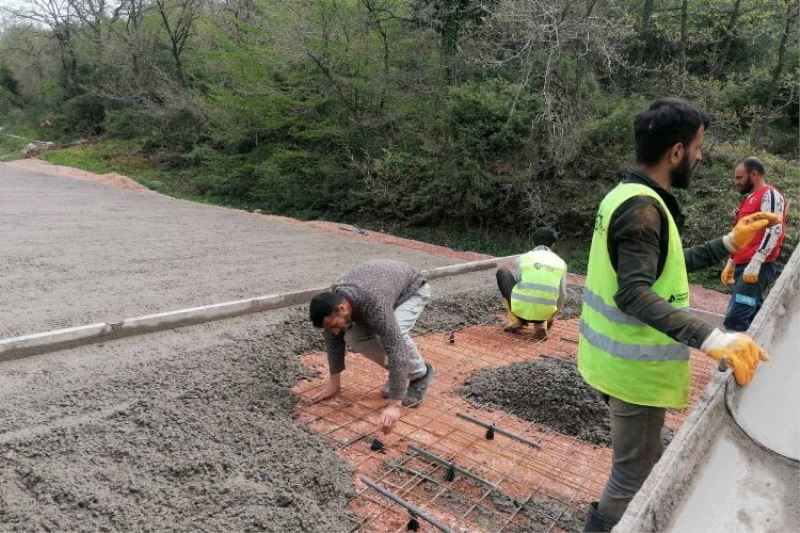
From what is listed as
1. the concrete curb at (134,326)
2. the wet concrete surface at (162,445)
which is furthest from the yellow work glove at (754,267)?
the concrete curb at (134,326)

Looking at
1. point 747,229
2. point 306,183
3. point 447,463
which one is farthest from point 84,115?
point 747,229

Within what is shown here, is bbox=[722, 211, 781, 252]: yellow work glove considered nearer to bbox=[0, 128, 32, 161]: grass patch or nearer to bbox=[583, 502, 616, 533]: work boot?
bbox=[583, 502, 616, 533]: work boot

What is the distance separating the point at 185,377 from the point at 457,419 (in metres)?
1.47

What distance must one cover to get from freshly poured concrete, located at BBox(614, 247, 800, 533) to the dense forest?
7.67 metres

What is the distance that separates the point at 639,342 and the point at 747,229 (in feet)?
2.35

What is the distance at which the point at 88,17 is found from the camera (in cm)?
2366

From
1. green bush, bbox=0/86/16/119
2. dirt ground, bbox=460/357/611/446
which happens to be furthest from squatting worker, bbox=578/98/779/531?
green bush, bbox=0/86/16/119

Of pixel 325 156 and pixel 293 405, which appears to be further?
pixel 325 156

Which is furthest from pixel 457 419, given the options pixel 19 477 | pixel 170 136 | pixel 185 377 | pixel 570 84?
pixel 170 136

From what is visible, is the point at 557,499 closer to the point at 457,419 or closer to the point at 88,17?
the point at 457,419

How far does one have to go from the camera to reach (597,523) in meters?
1.74

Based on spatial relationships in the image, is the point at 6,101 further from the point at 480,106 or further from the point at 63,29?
the point at 480,106

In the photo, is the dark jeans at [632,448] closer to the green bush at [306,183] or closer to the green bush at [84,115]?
the green bush at [306,183]

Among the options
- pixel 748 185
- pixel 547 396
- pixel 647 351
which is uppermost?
pixel 748 185
